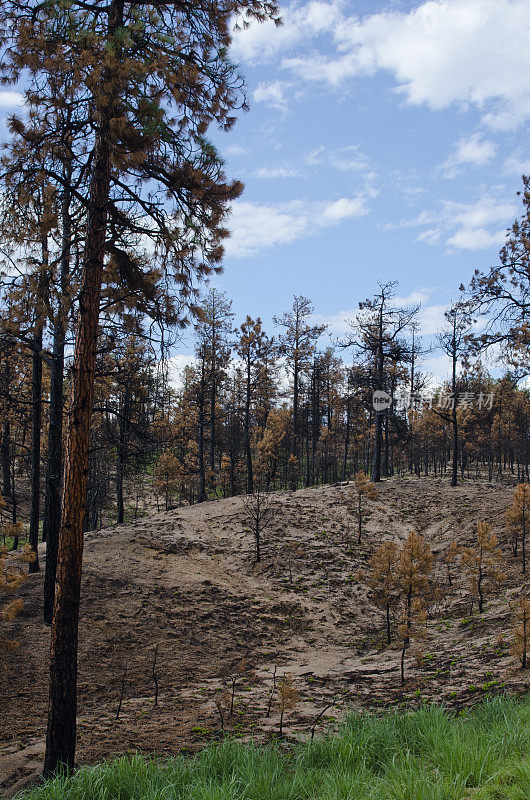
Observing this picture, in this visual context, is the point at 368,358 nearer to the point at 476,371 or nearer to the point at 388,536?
the point at 388,536

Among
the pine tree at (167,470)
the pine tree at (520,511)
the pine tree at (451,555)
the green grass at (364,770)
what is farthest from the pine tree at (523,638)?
the pine tree at (167,470)

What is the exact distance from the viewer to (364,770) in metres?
4.02

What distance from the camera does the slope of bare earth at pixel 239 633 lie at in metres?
7.04

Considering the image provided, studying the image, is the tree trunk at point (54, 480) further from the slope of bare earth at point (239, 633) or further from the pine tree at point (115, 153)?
the pine tree at point (115, 153)

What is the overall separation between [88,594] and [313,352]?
20603 millimetres

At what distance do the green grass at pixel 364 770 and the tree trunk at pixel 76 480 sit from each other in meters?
0.85

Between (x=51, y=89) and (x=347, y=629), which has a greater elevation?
(x=51, y=89)

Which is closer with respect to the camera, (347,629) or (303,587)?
(347,629)

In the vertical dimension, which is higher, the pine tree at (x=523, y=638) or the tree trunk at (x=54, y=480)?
the tree trunk at (x=54, y=480)

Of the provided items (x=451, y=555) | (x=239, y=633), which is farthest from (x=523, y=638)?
(x=239, y=633)

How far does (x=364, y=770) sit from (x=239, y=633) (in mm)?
8300

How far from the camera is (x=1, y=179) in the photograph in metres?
6.04

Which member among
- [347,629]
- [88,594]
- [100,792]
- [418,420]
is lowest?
[347,629]

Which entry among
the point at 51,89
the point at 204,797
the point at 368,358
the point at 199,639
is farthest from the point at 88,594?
the point at 368,358
